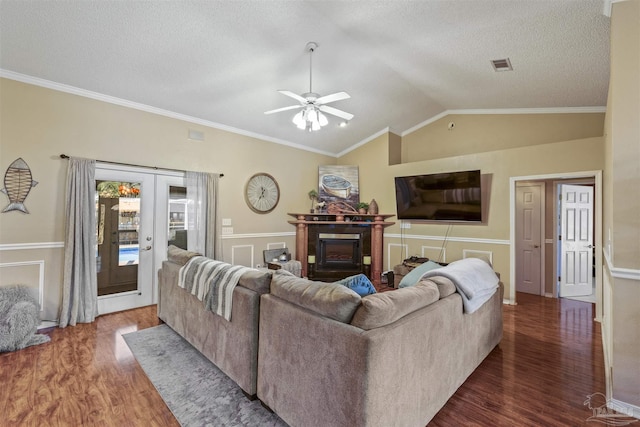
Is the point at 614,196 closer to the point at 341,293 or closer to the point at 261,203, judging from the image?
the point at 341,293

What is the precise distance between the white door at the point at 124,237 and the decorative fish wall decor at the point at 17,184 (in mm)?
632

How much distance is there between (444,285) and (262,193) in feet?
13.3

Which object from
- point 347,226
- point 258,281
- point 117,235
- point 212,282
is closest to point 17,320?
point 117,235

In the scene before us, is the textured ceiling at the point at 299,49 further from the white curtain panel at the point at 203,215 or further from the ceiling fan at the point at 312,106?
the white curtain panel at the point at 203,215

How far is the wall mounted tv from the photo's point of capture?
15.4ft

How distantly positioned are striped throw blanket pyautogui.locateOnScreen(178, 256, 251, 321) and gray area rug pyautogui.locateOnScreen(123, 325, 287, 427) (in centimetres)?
56

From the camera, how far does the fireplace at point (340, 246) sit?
5816mm

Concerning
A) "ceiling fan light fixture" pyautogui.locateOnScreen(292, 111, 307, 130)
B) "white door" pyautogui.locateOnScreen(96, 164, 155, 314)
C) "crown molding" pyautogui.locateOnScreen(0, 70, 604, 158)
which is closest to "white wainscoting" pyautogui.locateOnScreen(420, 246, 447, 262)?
"crown molding" pyautogui.locateOnScreen(0, 70, 604, 158)

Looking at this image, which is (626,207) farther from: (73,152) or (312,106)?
(73,152)

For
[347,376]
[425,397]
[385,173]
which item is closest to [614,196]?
[425,397]

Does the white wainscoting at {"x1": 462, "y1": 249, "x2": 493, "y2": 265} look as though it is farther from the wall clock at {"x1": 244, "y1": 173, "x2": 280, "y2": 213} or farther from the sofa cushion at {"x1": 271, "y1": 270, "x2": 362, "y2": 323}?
the sofa cushion at {"x1": 271, "y1": 270, "x2": 362, "y2": 323}

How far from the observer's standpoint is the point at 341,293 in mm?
1579

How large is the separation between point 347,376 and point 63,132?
416 cm

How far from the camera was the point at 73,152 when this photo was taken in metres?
3.47
